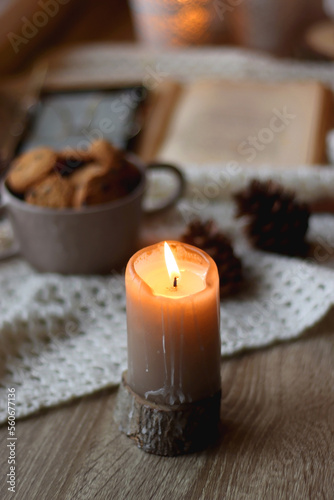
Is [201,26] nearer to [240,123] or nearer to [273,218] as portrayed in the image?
[240,123]

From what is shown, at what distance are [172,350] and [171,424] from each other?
0.06 metres

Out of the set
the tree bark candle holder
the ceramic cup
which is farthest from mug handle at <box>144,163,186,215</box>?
the tree bark candle holder

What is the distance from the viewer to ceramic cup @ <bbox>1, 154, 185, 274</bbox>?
0.57m

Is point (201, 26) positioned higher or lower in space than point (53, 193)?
lower

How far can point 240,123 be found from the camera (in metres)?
0.89

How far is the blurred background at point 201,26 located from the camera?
1137 mm

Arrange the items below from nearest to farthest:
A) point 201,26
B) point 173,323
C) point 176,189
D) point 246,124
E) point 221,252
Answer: point 173,323 < point 221,252 < point 176,189 < point 246,124 < point 201,26

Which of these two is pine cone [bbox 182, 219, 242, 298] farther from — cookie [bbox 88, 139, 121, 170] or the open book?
the open book

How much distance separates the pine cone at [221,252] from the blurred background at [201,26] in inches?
26.5

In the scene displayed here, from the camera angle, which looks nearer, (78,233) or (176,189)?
(78,233)

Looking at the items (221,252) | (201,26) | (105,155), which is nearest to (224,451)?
(221,252)

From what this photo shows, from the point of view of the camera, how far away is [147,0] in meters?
1.17

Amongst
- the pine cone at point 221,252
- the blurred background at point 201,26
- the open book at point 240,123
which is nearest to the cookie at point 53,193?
the pine cone at point 221,252

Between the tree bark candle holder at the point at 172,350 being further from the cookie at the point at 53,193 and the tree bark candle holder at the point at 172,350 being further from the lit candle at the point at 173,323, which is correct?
the cookie at the point at 53,193
